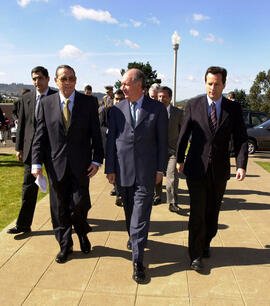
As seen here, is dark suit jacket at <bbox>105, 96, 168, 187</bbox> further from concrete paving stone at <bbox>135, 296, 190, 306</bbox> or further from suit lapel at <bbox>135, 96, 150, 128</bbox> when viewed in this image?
concrete paving stone at <bbox>135, 296, 190, 306</bbox>

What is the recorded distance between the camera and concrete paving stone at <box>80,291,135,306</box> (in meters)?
2.69

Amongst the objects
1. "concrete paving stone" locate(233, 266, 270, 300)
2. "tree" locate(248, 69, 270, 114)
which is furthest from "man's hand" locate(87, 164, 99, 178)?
"tree" locate(248, 69, 270, 114)

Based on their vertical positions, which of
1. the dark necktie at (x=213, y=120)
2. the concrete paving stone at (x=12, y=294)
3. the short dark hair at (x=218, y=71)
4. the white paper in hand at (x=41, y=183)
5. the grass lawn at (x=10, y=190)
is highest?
the short dark hair at (x=218, y=71)

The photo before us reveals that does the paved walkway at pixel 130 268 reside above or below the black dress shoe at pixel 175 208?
above

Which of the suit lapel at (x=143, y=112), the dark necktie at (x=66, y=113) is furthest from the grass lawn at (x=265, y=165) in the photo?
the dark necktie at (x=66, y=113)

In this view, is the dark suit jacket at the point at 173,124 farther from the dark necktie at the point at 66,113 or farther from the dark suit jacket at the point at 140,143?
the dark necktie at the point at 66,113

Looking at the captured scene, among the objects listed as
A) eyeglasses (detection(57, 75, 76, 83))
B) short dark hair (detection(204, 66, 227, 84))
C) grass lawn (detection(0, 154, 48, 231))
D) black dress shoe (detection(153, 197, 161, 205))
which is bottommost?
grass lawn (detection(0, 154, 48, 231))

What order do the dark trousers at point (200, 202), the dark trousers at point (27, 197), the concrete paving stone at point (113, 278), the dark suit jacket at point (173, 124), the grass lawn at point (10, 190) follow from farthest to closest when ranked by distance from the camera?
1. the dark suit jacket at point (173, 124)
2. the grass lawn at point (10, 190)
3. the dark trousers at point (27, 197)
4. the dark trousers at point (200, 202)
5. the concrete paving stone at point (113, 278)

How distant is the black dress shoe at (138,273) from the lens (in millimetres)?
3039

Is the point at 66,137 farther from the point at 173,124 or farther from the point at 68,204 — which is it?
the point at 173,124

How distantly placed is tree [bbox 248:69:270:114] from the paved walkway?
3368cm

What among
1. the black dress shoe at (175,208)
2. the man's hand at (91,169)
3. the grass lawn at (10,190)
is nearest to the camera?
the man's hand at (91,169)

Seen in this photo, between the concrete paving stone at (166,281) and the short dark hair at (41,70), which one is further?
the short dark hair at (41,70)

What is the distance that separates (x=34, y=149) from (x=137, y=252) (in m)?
1.52
